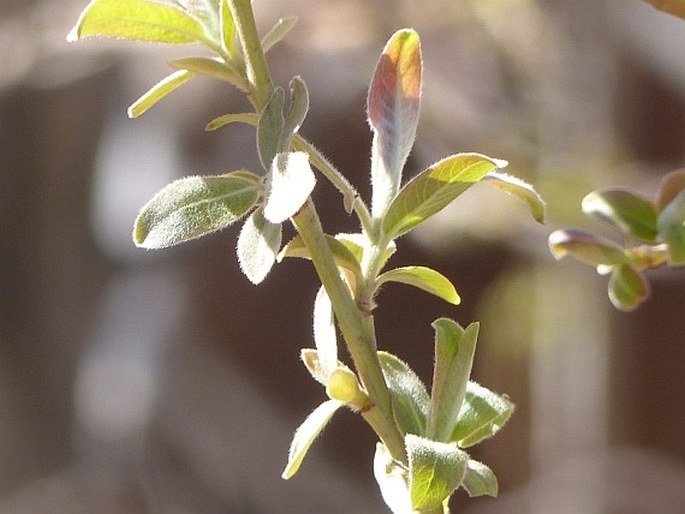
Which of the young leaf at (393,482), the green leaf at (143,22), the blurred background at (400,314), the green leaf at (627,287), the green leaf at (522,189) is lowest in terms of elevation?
the blurred background at (400,314)

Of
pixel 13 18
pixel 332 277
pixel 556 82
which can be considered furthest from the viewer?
pixel 13 18

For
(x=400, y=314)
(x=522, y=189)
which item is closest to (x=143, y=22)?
(x=522, y=189)

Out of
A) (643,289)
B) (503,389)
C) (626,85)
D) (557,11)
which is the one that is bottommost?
(503,389)

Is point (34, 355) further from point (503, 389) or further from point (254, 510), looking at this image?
point (503, 389)

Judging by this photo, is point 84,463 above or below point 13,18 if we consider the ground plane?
below

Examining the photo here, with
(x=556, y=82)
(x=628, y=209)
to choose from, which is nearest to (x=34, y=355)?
(x=556, y=82)

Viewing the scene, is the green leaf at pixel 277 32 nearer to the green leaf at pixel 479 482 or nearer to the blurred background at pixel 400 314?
the green leaf at pixel 479 482

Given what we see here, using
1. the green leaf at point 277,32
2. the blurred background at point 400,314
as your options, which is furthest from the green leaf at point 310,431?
the blurred background at point 400,314

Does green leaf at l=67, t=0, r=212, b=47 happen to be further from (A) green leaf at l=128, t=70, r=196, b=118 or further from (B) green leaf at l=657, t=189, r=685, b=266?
(B) green leaf at l=657, t=189, r=685, b=266
